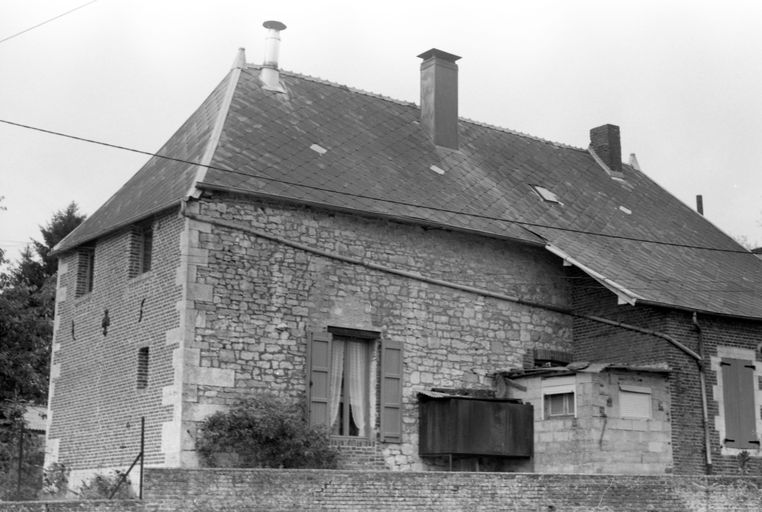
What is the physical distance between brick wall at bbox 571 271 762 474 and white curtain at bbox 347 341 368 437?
15.0 ft

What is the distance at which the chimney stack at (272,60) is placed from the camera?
2119 cm

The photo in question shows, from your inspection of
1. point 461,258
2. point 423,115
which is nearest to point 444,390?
point 461,258

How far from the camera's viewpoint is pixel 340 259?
61.9 ft

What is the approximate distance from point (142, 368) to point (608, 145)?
13392 mm

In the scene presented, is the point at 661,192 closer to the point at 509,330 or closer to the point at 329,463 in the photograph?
the point at 509,330

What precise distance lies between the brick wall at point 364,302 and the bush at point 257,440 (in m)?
0.30

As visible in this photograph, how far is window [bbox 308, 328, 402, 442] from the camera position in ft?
60.2

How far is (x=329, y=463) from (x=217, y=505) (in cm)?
386

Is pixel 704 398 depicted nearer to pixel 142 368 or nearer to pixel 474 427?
pixel 474 427

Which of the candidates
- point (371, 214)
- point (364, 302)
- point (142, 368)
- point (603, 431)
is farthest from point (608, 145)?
point (142, 368)

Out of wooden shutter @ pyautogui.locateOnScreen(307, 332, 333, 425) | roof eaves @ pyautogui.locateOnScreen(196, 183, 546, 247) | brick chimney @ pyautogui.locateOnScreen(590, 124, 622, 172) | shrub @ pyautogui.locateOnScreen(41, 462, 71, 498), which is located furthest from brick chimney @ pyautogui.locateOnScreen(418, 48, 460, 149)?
shrub @ pyautogui.locateOnScreen(41, 462, 71, 498)

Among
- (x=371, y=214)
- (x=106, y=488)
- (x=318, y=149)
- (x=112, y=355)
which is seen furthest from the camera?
(x=318, y=149)

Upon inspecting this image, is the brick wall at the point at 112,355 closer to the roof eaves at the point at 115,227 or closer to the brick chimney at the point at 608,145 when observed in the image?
the roof eaves at the point at 115,227

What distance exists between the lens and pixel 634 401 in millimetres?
19469
